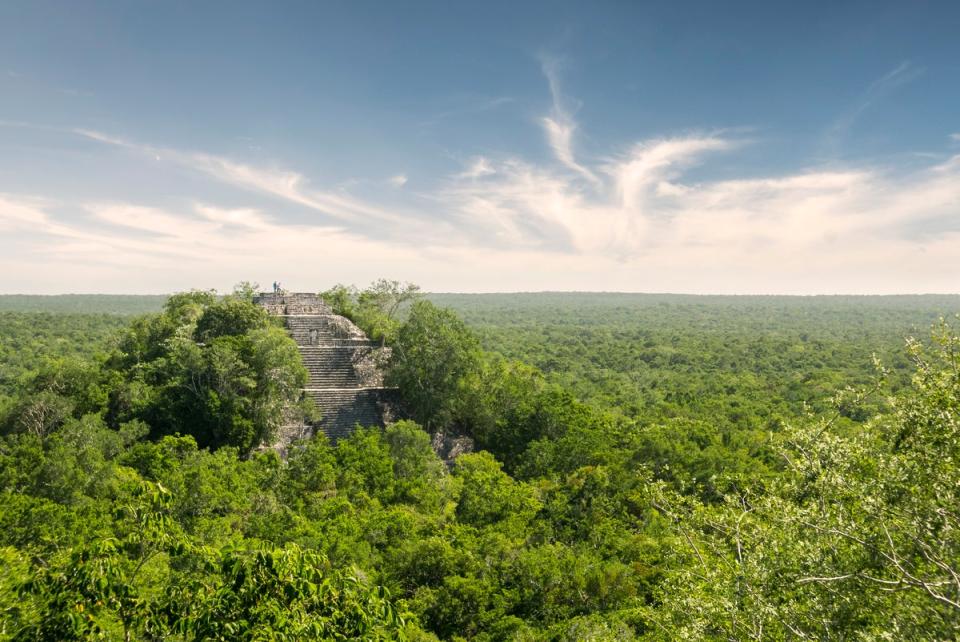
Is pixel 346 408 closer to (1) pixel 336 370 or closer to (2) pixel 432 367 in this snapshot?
(1) pixel 336 370

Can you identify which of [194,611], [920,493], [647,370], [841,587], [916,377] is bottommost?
[647,370]

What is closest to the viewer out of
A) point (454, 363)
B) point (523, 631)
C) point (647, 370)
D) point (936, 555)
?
point (936, 555)

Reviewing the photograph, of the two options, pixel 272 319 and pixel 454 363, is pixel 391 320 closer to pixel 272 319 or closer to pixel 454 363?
pixel 272 319

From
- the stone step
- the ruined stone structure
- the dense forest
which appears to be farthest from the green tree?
the ruined stone structure

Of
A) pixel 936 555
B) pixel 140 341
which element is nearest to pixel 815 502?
pixel 936 555

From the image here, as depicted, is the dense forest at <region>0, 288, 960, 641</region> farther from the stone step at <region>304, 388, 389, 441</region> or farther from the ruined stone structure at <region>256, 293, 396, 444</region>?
the stone step at <region>304, 388, 389, 441</region>

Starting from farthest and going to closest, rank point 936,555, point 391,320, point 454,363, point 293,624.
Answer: point 391,320, point 454,363, point 936,555, point 293,624

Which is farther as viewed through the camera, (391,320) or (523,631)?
(391,320)

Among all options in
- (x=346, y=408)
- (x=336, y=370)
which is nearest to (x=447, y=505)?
(x=346, y=408)
